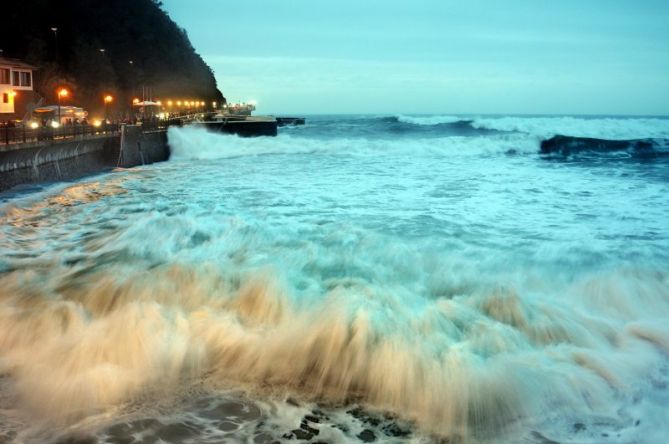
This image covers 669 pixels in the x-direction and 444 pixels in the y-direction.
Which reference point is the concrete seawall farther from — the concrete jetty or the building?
Result: the building

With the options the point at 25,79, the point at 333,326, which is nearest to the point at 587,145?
the point at 25,79

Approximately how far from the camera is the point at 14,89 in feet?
164

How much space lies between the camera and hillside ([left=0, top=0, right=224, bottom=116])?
235 ft

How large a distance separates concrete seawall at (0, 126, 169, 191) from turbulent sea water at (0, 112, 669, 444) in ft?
15.8

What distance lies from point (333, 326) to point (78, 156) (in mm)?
24375

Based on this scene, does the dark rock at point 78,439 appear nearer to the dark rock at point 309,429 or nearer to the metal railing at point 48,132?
the dark rock at point 309,429

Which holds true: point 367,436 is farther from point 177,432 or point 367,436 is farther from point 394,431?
point 177,432

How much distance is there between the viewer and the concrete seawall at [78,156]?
70.8 ft

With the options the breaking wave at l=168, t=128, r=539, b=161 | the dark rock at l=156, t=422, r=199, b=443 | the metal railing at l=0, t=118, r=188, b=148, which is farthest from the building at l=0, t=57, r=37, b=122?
the dark rock at l=156, t=422, r=199, b=443

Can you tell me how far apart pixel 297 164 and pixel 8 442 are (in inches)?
1251

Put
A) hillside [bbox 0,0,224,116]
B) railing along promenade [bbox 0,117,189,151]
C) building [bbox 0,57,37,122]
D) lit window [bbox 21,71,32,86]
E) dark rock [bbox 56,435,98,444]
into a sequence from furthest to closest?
hillside [bbox 0,0,224,116] < lit window [bbox 21,71,32,86] < building [bbox 0,57,37,122] < railing along promenade [bbox 0,117,189,151] < dark rock [bbox 56,435,98,444]

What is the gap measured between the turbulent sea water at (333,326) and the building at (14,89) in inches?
1419

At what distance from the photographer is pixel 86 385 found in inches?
254

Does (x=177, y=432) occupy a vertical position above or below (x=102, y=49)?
below
